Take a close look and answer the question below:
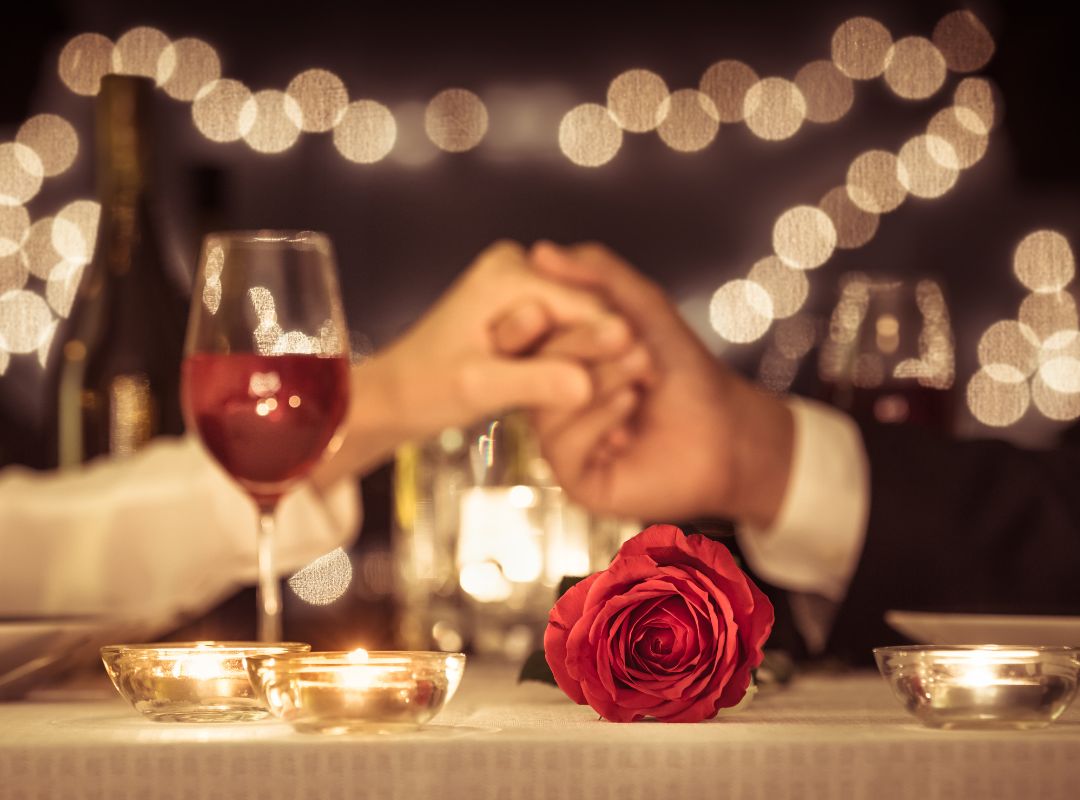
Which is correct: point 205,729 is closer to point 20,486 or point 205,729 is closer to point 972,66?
point 20,486

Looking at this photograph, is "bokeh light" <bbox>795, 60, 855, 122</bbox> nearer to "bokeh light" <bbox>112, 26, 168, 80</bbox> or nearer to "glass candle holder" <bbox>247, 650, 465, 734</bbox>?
"bokeh light" <bbox>112, 26, 168, 80</bbox>

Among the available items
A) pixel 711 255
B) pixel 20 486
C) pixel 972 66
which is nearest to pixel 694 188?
pixel 711 255

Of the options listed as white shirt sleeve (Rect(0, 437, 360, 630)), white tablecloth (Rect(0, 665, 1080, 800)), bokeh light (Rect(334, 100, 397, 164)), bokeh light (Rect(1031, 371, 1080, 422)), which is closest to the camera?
white tablecloth (Rect(0, 665, 1080, 800))

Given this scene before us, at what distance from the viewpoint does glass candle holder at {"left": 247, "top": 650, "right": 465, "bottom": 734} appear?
0.50 m

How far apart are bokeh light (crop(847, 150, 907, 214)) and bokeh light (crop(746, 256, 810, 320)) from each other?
0.22 meters

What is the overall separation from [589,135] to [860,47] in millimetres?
642

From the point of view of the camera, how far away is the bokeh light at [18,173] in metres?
3.32

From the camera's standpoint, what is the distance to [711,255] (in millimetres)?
3344

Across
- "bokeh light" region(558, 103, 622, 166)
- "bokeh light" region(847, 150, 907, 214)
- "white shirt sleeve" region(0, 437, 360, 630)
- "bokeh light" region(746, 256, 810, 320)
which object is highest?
"bokeh light" region(558, 103, 622, 166)

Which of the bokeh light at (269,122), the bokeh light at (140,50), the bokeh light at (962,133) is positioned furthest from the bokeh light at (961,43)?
the bokeh light at (140,50)

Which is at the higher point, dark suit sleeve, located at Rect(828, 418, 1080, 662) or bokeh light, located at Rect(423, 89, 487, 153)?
bokeh light, located at Rect(423, 89, 487, 153)

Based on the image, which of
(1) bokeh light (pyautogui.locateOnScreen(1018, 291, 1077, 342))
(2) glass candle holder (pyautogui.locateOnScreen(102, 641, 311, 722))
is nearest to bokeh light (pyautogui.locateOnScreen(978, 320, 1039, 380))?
(1) bokeh light (pyautogui.locateOnScreen(1018, 291, 1077, 342))

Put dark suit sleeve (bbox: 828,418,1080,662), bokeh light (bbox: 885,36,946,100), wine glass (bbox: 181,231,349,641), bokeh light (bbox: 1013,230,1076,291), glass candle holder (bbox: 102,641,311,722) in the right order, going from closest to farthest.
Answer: glass candle holder (bbox: 102,641,311,722)
wine glass (bbox: 181,231,349,641)
dark suit sleeve (bbox: 828,418,1080,662)
bokeh light (bbox: 885,36,946,100)
bokeh light (bbox: 1013,230,1076,291)

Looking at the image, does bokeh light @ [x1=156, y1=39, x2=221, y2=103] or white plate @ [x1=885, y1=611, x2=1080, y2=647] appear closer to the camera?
white plate @ [x1=885, y1=611, x2=1080, y2=647]
